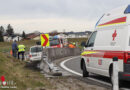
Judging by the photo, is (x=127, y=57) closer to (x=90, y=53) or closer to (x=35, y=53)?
(x=90, y=53)

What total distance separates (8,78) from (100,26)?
438 cm

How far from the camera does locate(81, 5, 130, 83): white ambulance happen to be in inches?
343

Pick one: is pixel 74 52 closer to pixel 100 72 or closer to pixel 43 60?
pixel 43 60

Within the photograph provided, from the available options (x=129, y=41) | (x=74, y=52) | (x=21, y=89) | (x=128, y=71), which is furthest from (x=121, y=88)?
(x=74, y=52)

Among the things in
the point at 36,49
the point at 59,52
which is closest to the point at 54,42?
the point at 59,52

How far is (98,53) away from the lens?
10.7 m

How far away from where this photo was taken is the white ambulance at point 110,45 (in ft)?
28.6

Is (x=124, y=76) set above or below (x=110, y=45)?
below

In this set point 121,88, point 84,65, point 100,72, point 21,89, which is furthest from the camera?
point 84,65

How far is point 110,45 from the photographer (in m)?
9.83

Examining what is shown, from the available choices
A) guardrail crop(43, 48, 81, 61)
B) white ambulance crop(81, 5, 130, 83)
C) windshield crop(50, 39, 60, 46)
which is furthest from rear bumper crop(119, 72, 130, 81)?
windshield crop(50, 39, 60, 46)

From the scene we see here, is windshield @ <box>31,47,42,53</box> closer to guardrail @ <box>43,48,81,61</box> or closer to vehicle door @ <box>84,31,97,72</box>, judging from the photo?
guardrail @ <box>43,48,81,61</box>

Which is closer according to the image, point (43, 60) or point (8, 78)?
point (8, 78)

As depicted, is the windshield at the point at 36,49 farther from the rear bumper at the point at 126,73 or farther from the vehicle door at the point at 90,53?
the rear bumper at the point at 126,73
